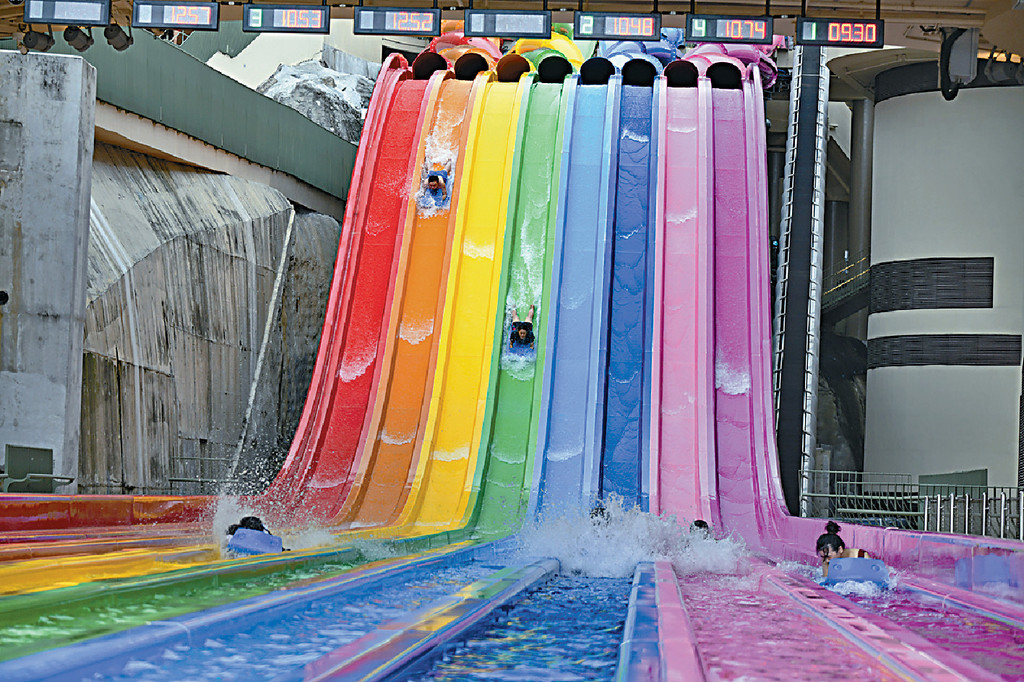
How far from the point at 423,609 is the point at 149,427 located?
6.40 m

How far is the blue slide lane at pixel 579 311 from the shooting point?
412 inches

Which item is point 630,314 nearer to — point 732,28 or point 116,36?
point 732,28

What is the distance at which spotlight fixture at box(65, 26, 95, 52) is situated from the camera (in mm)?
8898

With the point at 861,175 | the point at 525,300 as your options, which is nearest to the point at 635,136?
the point at 525,300

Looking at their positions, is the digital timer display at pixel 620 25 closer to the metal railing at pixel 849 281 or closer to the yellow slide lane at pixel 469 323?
the yellow slide lane at pixel 469 323

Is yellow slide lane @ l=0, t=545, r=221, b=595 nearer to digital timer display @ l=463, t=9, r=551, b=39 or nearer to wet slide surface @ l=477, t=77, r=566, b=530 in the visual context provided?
wet slide surface @ l=477, t=77, r=566, b=530

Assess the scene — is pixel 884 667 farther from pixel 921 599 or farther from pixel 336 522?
pixel 336 522

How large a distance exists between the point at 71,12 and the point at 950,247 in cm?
1245

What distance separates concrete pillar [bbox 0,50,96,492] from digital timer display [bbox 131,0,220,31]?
0.85 metres

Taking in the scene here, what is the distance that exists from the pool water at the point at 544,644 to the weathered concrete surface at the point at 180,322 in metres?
5.14

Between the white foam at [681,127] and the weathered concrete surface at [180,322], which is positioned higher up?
the white foam at [681,127]

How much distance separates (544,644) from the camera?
4.30 meters

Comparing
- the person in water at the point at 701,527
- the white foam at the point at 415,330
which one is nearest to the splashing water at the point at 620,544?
the person in water at the point at 701,527

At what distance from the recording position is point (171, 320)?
35.9 feet
